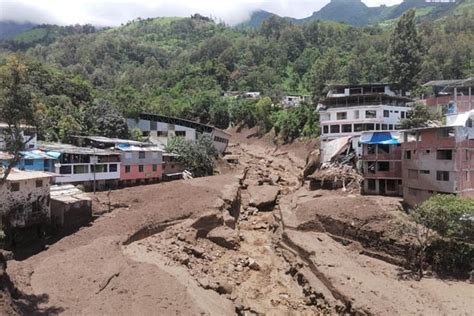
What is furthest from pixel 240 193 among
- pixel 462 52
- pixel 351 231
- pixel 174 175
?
pixel 462 52

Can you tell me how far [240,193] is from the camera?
172 feet

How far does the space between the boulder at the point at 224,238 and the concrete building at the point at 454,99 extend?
33.8m

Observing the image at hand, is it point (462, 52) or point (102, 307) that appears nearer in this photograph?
point (102, 307)

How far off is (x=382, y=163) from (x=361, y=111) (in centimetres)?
1645

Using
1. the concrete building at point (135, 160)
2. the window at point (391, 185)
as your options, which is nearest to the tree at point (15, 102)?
the concrete building at point (135, 160)

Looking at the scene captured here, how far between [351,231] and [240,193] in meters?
17.5

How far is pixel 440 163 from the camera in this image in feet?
121

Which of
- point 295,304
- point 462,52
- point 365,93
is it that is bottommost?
point 295,304

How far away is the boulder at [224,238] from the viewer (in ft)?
128

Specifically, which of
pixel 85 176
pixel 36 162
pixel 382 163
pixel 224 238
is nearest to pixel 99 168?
pixel 85 176

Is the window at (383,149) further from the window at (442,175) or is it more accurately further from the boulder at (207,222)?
the boulder at (207,222)

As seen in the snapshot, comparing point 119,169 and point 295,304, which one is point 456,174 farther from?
point 119,169

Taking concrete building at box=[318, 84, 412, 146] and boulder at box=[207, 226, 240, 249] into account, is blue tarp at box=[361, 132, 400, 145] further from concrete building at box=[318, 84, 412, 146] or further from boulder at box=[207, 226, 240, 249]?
boulder at box=[207, 226, 240, 249]

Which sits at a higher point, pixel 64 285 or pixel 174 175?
pixel 174 175
